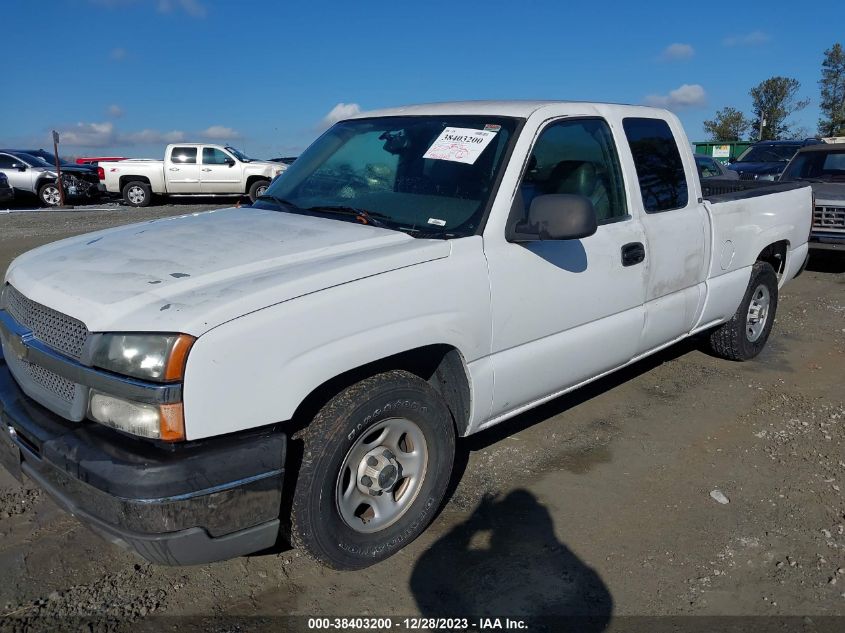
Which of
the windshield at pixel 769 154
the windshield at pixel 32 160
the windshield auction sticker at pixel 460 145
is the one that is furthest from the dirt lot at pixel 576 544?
the windshield at pixel 32 160

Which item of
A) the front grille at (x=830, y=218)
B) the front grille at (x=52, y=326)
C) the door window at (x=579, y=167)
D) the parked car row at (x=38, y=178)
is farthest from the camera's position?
the parked car row at (x=38, y=178)

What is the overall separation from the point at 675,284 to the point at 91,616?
3.50m

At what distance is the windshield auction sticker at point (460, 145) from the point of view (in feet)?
11.5

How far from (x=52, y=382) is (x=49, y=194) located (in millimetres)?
20168

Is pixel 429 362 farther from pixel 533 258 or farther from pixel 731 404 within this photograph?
pixel 731 404

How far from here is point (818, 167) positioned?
10.3m

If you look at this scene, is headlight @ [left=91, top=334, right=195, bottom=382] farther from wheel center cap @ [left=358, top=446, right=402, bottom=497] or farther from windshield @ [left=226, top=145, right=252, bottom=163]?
windshield @ [left=226, top=145, right=252, bottom=163]

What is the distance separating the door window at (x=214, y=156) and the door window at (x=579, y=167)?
58.9ft

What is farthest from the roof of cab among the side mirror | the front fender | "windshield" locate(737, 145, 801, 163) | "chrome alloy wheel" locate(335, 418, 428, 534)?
"windshield" locate(737, 145, 801, 163)

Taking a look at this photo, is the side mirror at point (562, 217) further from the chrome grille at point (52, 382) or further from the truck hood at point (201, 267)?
the chrome grille at point (52, 382)

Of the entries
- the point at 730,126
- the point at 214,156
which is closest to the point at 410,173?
the point at 214,156

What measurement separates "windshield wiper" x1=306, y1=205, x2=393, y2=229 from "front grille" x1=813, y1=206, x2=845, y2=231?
25.9ft

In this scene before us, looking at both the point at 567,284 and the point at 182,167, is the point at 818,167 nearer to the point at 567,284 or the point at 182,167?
the point at 567,284

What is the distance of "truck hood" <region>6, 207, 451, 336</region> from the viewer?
96.7 inches
